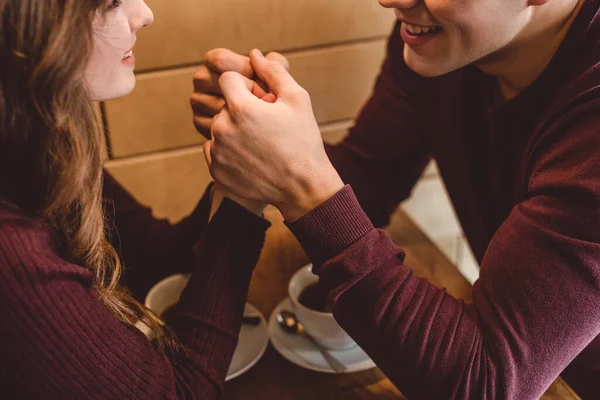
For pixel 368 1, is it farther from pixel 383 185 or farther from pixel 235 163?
pixel 235 163

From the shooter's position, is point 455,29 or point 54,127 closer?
point 54,127

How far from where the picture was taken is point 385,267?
743 mm

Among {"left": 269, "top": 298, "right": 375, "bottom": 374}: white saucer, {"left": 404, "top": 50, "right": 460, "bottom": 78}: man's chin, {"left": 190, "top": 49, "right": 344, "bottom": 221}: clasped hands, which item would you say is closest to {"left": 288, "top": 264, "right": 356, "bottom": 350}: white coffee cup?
{"left": 269, "top": 298, "right": 375, "bottom": 374}: white saucer

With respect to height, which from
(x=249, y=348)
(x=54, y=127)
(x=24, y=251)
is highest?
(x=54, y=127)

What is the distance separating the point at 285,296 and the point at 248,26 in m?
0.53

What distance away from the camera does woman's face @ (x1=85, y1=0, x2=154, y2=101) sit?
71 cm

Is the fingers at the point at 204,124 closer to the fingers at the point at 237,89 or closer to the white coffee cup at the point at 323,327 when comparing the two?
the fingers at the point at 237,89

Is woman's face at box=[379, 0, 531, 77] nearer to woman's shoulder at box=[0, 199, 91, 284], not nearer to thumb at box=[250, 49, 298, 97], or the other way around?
thumb at box=[250, 49, 298, 97]

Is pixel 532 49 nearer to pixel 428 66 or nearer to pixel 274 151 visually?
pixel 428 66

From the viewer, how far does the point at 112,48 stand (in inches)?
28.7

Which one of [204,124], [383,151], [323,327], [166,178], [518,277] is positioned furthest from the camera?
[166,178]

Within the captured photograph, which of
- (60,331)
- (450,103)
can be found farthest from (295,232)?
(450,103)

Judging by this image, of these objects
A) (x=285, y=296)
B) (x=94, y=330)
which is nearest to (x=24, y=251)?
(x=94, y=330)

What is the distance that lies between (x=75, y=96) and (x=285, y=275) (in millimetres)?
518
